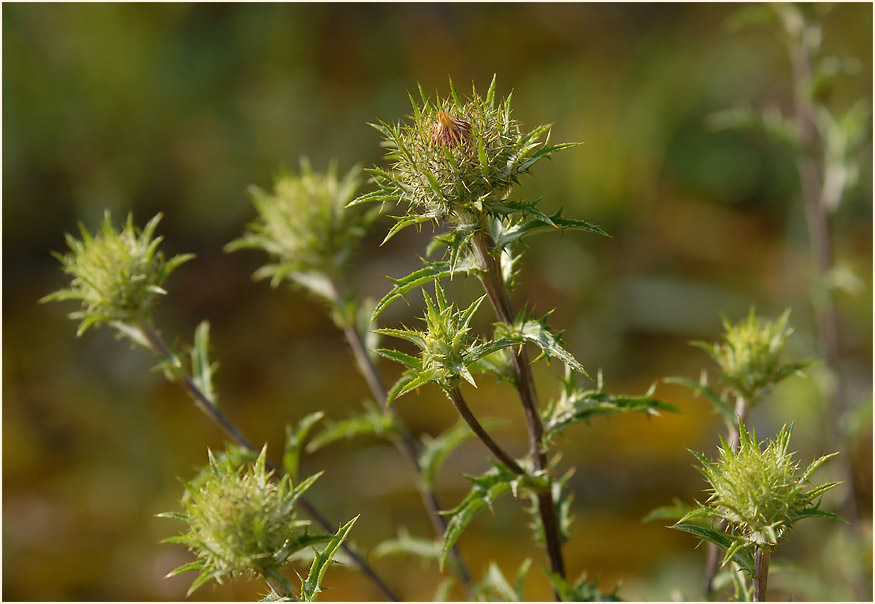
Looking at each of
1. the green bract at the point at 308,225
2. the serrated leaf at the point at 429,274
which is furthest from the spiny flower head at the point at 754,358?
the green bract at the point at 308,225

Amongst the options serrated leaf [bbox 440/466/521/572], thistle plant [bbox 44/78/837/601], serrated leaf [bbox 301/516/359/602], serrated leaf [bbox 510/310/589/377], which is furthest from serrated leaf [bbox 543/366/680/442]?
serrated leaf [bbox 301/516/359/602]

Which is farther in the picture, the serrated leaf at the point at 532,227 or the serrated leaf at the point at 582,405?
the serrated leaf at the point at 582,405

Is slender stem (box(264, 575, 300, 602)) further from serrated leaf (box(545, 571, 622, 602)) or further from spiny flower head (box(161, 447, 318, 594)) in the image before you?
serrated leaf (box(545, 571, 622, 602))

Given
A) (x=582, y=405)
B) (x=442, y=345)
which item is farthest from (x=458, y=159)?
(x=582, y=405)

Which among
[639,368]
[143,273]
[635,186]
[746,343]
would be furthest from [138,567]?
[635,186]

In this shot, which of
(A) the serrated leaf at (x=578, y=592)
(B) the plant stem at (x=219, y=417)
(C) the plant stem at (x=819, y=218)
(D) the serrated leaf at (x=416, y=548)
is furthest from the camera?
(C) the plant stem at (x=819, y=218)

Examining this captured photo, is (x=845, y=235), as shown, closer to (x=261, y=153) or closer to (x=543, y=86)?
(x=543, y=86)

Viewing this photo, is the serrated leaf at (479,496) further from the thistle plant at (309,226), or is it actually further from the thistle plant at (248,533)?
the thistle plant at (309,226)
